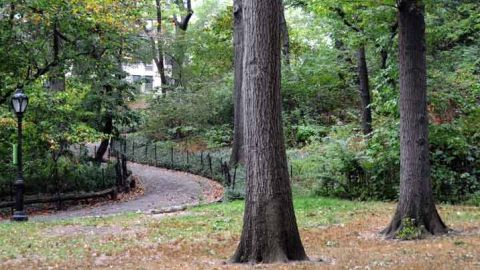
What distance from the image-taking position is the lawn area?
325 inches

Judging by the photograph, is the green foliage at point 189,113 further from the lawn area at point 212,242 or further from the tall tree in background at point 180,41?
the lawn area at point 212,242

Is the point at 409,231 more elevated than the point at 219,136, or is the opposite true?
the point at 219,136

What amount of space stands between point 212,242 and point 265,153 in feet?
10.3

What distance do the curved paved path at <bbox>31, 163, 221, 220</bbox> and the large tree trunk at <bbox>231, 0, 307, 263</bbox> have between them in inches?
384

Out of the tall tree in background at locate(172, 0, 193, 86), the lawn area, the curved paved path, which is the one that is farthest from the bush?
the tall tree in background at locate(172, 0, 193, 86)

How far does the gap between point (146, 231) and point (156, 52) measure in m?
28.7

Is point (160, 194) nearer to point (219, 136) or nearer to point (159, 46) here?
point (219, 136)

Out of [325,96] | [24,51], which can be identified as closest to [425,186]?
[24,51]

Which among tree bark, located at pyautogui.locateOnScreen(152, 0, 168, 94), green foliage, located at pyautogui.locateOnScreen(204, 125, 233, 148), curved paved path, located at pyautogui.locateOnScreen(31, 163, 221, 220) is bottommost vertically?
curved paved path, located at pyautogui.locateOnScreen(31, 163, 221, 220)

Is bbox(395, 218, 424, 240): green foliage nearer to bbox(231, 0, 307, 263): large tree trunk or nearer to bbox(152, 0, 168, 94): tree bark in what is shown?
bbox(231, 0, 307, 263): large tree trunk

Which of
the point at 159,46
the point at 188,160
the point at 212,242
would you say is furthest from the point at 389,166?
the point at 159,46

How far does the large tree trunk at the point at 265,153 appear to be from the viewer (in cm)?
812

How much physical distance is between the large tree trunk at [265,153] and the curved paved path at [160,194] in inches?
384

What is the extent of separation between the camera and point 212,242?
10.7 meters
